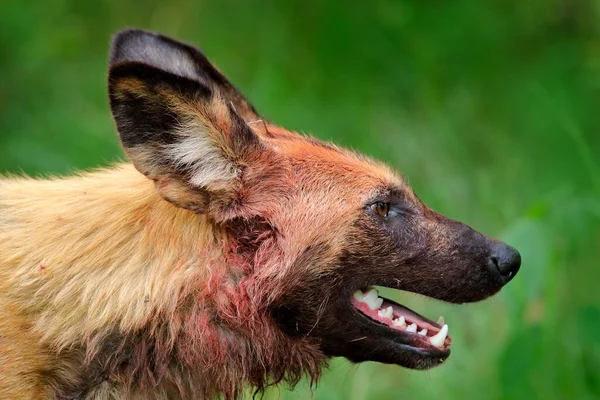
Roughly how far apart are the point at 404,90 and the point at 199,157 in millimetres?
5249

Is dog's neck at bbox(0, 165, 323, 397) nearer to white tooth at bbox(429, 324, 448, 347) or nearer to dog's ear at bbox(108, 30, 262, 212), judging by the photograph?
dog's ear at bbox(108, 30, 262, 212)

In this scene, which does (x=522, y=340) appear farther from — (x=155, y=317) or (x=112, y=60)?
(x=112, y=60)

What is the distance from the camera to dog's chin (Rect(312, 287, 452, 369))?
3656 mm

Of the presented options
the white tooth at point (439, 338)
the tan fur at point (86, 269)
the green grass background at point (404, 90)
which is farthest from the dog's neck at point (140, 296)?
the green grass background at point (404, 90)

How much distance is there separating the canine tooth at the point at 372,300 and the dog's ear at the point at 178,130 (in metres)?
0.67

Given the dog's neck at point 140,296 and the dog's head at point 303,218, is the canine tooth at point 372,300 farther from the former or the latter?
the dog's neck at point 140,296

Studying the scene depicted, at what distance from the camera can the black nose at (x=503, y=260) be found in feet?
12.6

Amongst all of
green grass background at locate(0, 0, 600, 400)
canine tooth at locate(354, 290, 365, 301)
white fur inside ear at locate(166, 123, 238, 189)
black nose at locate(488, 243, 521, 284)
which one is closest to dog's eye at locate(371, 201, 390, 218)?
canine tooth at locate(354, 290, 365, 301)

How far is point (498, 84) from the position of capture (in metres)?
8.70

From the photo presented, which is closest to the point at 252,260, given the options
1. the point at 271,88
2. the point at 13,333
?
the point at 13,333

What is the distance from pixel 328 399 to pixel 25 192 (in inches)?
73.9

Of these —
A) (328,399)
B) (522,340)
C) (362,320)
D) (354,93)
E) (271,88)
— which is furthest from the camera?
(354,93)

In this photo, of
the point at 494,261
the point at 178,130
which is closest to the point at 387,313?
the point at 494,261

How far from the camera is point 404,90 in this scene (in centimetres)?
851
